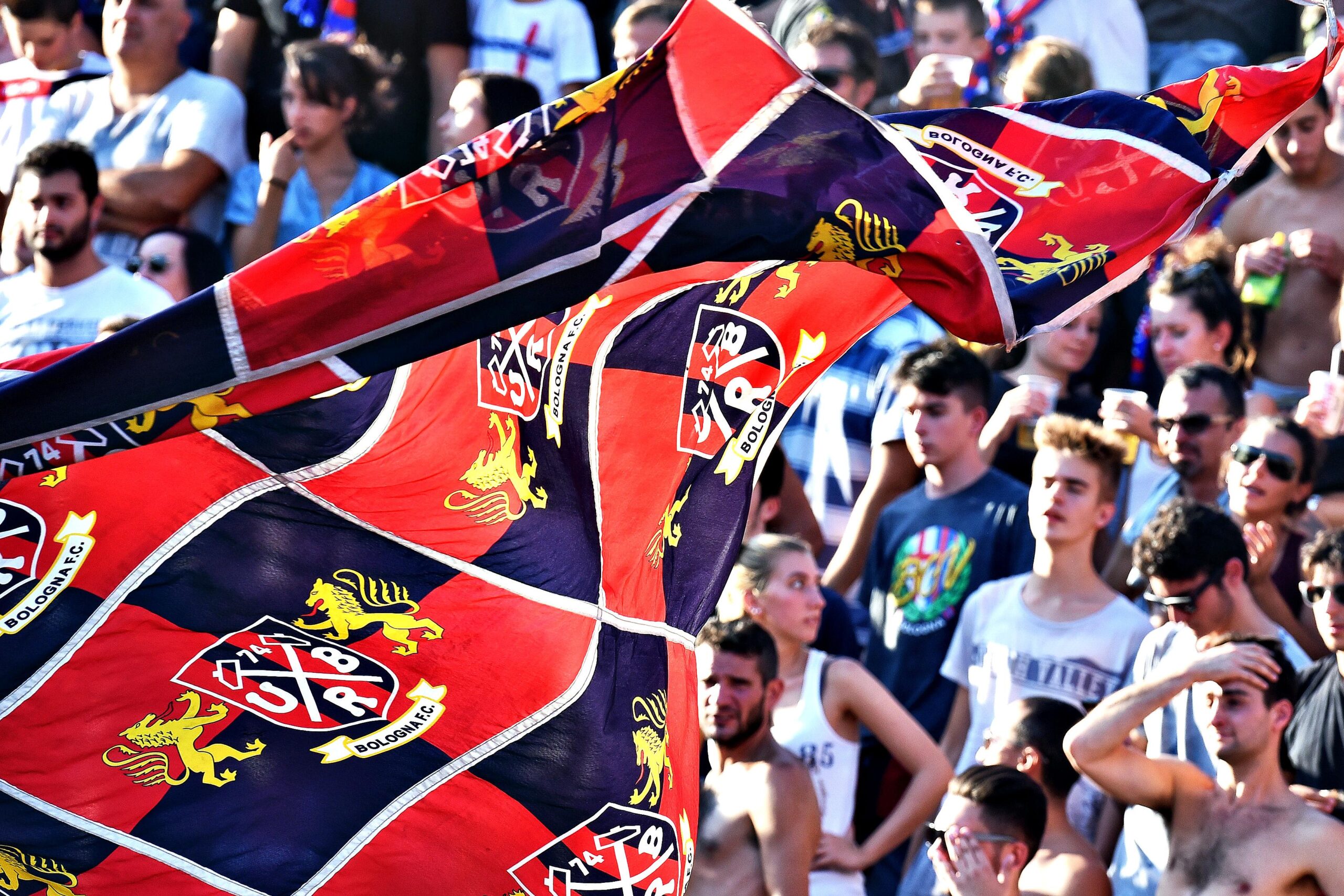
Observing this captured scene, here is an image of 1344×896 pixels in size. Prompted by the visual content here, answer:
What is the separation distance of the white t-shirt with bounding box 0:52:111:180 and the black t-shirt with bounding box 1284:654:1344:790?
20.4 feet

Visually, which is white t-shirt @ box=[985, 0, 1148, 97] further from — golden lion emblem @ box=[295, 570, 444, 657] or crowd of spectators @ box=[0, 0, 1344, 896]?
golden lion emblem @ box=[295, 570, 444, 657]

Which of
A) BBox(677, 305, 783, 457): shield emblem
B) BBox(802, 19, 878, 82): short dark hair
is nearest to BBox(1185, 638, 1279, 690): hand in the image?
BBox(677, 305, 783, 457): shield emblem

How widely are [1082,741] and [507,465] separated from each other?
211 centimetres

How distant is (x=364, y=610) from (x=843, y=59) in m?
4.54

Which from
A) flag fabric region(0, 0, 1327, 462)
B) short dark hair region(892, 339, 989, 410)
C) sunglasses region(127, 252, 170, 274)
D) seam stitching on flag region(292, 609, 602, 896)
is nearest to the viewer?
flag fabric region(0, 0, 1327, 462)

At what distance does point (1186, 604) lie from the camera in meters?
5.19

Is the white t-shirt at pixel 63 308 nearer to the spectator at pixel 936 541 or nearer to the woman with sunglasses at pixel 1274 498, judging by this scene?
the spectator at pixel 936 541

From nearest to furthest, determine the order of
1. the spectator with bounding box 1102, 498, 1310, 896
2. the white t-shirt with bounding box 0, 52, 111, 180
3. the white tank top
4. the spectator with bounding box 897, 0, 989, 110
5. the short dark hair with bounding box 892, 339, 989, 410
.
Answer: the spectator with bounding box 1102, 498, 1310, 896 < the white tank top < the short dark hair with bounding box 892, 339, 989, 410 < the spectator with bounding box 897, 0, 989, 110 < the white t-shirt with bounding box 0, 52, 111, 180

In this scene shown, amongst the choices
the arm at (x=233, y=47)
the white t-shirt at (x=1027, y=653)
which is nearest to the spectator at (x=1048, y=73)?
the white t-shirt at (x=1027, y=653)

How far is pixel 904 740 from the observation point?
5578 mm

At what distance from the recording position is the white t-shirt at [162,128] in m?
8.41

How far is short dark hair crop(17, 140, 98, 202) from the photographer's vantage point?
7008mm

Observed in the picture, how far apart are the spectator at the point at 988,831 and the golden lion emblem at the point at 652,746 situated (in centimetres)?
127

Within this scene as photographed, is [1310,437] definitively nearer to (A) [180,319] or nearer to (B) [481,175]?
(B) [481,175]
